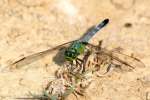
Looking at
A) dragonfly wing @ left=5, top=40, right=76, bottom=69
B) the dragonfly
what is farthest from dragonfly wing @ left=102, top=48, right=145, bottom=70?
dragonfly wing @ left=5, top=40, right=76, bottom=69

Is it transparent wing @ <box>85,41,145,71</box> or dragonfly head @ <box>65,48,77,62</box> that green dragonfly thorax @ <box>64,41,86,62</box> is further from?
transparent wing @ <box>85,41,145,71</box>

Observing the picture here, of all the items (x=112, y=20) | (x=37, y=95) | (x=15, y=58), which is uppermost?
(x=112, y=20)

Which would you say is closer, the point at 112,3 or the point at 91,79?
the point at 91,79

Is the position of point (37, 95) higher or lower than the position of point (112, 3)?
lower

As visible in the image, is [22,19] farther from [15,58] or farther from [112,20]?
[112,20]

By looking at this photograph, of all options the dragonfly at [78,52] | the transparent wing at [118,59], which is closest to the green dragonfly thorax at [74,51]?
the dragonfly at [78,52]

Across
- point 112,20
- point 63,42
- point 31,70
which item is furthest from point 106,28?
point 31,70
